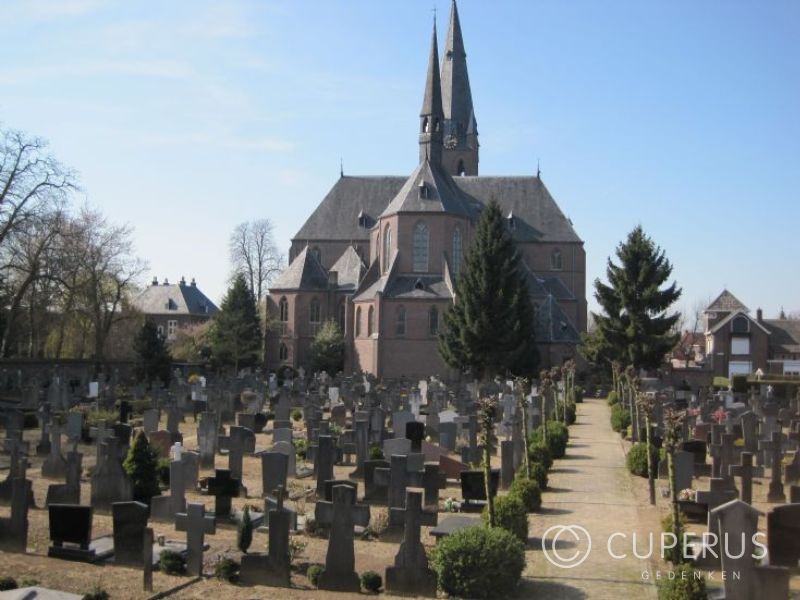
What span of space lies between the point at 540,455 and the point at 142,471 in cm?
858

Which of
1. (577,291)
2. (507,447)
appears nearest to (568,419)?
(507,447)

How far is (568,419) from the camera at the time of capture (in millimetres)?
30969

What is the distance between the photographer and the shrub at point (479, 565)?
988cm

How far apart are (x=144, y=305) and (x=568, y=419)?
6534cm

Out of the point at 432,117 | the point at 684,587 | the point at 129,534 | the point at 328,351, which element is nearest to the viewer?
the point at 684,587

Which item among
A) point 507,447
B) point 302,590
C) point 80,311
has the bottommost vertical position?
point 302,590

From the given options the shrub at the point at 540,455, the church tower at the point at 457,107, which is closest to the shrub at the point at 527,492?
the shrub at the point at 540,455

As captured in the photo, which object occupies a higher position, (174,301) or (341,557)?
Result: (174,301)

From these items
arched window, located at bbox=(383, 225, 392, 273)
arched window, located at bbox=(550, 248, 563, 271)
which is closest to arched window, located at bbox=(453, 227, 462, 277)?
arched window, located at bbox=(383, 225, 392, 273)

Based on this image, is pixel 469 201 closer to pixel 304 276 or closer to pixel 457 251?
pixel 457 251

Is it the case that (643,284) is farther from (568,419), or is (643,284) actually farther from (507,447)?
(507,447)

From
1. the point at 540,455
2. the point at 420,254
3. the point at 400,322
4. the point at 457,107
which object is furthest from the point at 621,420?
the point at 457,107

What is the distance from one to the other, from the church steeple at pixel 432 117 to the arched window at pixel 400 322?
39.5 ft

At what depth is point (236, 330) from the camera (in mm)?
56094
